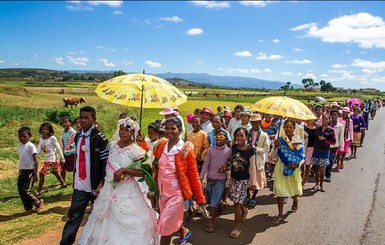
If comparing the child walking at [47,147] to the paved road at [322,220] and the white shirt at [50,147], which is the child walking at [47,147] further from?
the paved road at [322,220]

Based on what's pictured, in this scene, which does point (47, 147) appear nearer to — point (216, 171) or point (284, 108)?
point (216, 171)

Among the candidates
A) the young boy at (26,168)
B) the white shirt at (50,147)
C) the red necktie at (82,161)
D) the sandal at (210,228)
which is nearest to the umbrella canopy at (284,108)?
the sandal at (210,228)

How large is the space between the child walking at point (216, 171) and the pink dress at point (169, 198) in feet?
4.03

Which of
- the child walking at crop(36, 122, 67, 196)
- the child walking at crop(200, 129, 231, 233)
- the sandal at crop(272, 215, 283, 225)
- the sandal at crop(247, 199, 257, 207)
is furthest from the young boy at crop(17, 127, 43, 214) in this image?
the sandal at crop(272, 215, 283, 225)

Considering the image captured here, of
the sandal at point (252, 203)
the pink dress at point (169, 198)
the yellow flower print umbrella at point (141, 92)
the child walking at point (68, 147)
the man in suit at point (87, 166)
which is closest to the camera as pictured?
the pink dress at point (169, 198)

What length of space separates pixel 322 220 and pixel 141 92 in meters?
4.20

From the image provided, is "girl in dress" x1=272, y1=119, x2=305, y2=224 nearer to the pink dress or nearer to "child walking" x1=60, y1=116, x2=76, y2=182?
the pink dress

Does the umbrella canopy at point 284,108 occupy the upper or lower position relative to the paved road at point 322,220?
upper

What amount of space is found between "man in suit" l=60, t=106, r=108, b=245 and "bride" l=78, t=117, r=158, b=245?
0.58 ft

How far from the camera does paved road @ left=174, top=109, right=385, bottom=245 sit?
524cm

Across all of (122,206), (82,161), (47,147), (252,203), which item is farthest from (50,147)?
(252,203)

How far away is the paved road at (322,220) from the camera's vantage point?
17.2 ft

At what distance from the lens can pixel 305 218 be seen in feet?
20.2

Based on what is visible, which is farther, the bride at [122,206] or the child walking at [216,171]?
the child walking at [216,171]
